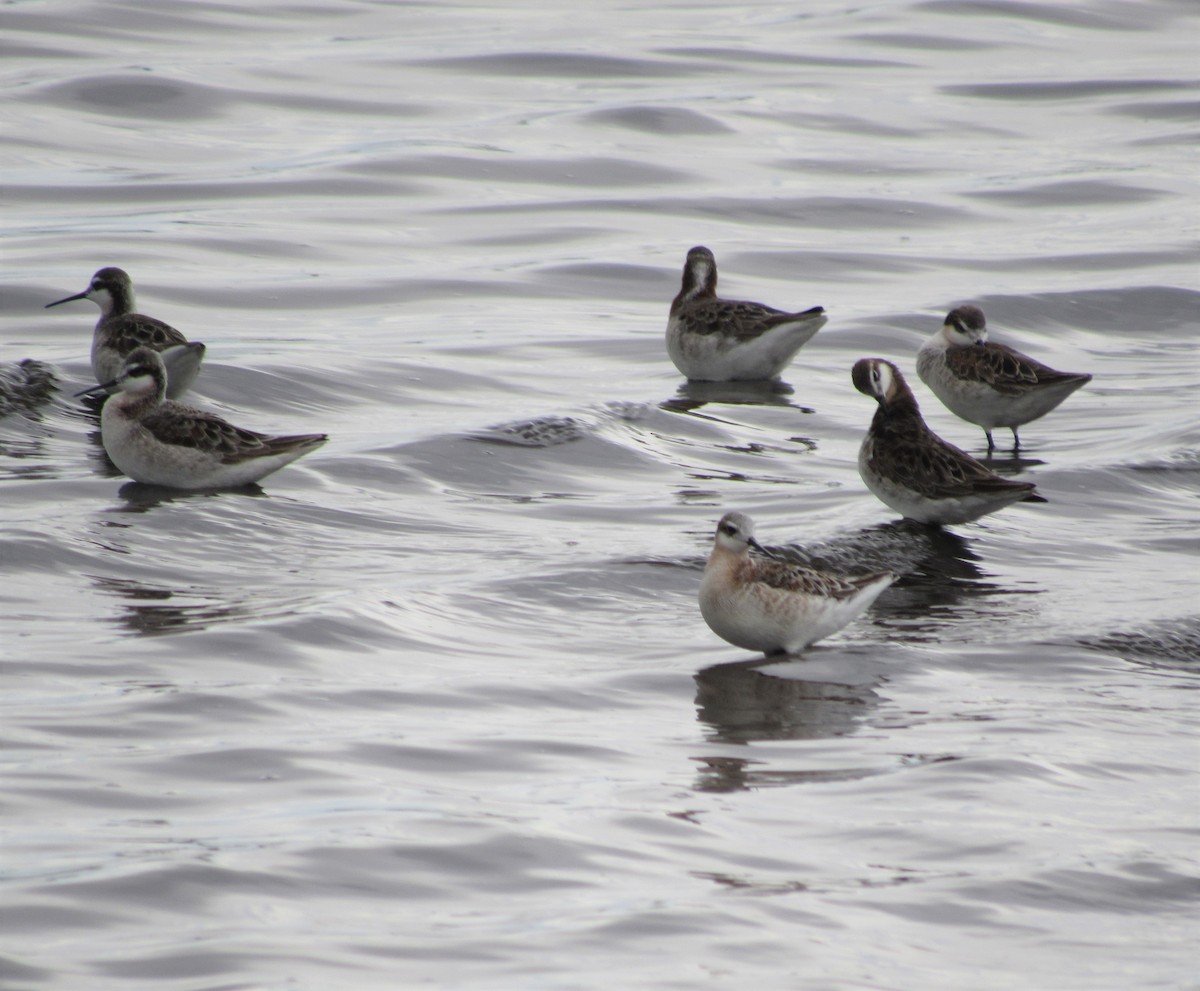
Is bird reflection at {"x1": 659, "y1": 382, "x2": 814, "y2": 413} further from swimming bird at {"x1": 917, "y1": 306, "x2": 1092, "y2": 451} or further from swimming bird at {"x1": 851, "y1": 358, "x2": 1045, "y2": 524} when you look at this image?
swimming bird at {"x1": 851, "y1": 358, "x2": 1045, "y2": 524}

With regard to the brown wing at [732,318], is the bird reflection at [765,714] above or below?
below

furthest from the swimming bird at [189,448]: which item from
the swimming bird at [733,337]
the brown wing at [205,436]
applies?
the swimming bird at [733,337]

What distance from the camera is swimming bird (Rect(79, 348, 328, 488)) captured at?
39.0ft

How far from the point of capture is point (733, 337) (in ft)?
53.1

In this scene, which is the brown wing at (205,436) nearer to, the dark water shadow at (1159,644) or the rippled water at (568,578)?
the rippled water at (568,578)

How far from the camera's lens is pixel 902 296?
1936 cm

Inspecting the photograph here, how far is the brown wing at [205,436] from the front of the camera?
39.0 ft

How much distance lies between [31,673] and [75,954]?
274 centimetres

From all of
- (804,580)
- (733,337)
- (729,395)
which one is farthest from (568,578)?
(733,337)

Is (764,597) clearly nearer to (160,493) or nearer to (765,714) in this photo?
(765,714)

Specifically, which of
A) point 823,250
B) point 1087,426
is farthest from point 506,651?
point 823,250

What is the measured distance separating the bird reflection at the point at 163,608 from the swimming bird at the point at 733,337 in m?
7.53

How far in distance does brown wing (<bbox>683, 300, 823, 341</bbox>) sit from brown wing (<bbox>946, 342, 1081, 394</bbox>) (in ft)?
7.27

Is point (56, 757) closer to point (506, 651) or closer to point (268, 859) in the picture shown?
point (268, 859)
